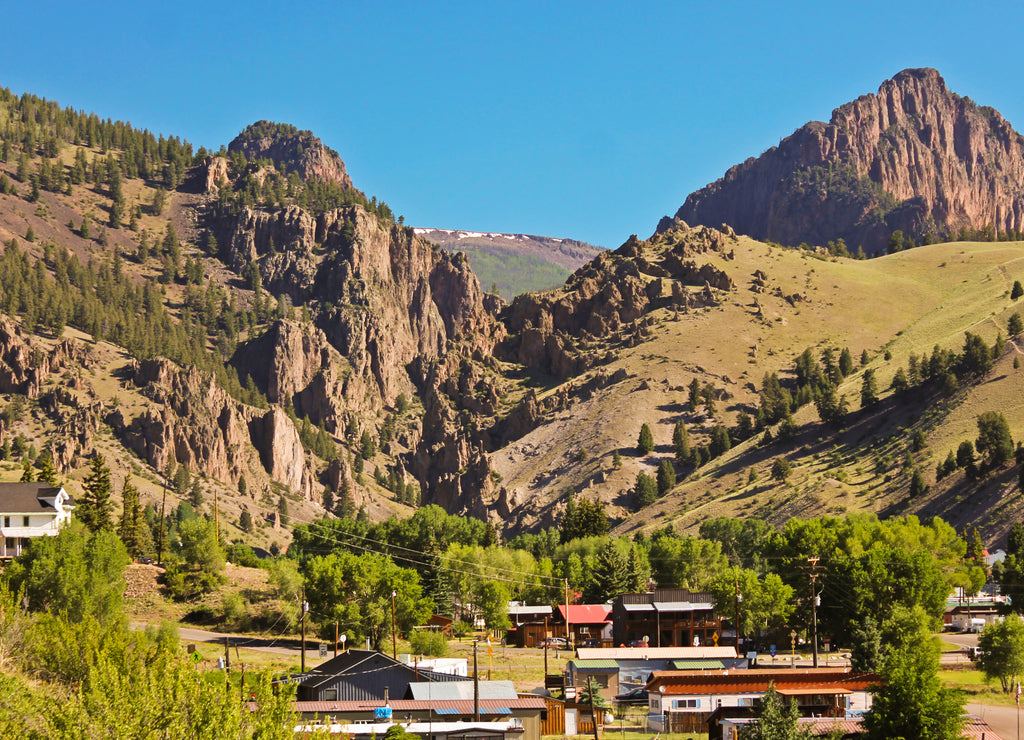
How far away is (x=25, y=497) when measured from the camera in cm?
12306

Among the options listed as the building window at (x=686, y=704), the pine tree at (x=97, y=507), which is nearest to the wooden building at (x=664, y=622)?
the building window at (x=686, y=704)

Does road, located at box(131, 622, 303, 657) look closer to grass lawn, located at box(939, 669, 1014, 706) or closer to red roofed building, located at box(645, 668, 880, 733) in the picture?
red roofed building, located at box(645, 668, 880, 733)

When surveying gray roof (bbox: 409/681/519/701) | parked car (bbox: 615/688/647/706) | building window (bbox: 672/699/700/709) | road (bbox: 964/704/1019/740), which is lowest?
road (bbox: 964/704/1019/740)

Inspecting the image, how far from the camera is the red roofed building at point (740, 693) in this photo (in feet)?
238

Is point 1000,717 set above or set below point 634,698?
below

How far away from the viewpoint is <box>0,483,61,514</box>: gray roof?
121 m

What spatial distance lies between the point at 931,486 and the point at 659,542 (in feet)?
150

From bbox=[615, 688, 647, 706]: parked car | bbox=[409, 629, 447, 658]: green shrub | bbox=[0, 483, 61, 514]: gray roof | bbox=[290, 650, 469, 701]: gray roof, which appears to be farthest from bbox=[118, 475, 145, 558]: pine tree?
bbox=[615, 688, 647, 706]: parked car

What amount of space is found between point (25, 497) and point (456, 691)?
70550 mm

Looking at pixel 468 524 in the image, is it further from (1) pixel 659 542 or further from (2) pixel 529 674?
(2) pixel 529 674

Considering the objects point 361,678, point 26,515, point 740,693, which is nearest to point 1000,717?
point 740,693

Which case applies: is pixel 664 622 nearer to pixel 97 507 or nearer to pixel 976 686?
pixel 976 686

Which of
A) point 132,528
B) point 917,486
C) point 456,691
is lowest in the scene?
point 456,691

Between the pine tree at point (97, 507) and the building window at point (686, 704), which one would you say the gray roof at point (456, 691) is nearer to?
the building window at point (686, 704)
